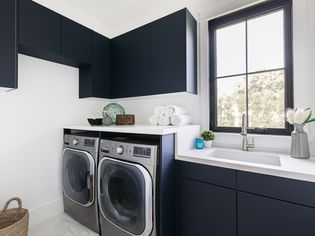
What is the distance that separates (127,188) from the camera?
1354mm

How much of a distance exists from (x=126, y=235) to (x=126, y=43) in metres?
2.07

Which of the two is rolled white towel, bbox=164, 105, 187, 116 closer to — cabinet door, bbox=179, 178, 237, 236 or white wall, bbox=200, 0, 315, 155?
cabinet door, bbox=179, 178, 237, 236

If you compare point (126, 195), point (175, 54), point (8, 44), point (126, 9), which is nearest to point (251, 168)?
point (126, 195)

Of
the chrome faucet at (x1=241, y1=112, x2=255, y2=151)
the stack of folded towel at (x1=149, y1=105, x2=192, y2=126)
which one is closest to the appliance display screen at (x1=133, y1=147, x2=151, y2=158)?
the stack of folded towel at (x1=149, y1=105, x2=192, y2=126)

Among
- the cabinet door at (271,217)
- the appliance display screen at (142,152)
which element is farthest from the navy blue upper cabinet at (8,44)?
the cabinet door at (271,217)

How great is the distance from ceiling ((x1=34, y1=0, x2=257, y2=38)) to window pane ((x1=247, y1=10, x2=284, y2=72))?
24 cm

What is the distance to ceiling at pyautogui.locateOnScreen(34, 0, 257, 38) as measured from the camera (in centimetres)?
180

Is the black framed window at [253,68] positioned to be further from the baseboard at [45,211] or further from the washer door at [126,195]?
the baseboard at [45,211]

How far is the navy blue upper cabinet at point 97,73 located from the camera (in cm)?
203

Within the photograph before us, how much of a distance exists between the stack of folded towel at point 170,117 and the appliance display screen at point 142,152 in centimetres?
52

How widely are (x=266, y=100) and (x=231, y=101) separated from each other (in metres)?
0.32

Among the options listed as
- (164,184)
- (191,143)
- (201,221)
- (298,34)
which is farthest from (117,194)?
(298,34)

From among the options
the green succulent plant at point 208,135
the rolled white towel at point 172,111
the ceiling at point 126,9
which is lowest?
the green succulent plant at point 208,135

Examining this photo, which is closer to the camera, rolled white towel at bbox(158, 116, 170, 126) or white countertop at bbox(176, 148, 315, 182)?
white countertop at bbox(176, 148, 315, 182)
